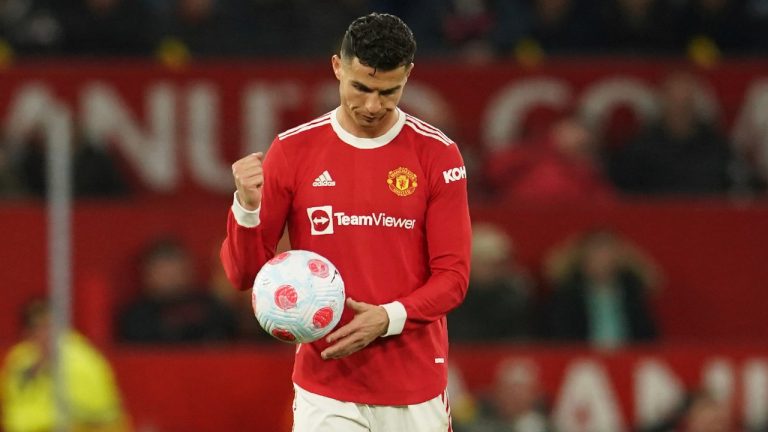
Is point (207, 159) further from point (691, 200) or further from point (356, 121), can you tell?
point (356, 121)

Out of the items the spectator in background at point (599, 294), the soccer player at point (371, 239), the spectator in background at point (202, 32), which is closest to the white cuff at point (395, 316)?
the soccer player at point (371, 239)

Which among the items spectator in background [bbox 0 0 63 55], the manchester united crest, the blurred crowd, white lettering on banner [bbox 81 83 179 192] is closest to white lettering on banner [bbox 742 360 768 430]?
the blurred crowd

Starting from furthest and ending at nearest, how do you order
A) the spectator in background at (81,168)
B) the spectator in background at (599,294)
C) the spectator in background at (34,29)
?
the spectator in background at (34,29) < the spectator in background at (81,168) < the spectator in background at (599,294)

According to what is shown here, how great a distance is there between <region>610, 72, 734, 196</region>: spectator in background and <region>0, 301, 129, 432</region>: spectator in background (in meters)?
4.28

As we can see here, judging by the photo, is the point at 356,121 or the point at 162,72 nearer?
the point at 356,121

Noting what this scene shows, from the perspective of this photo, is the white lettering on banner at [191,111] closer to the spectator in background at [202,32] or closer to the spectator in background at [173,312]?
the spectator in background at [202,32]

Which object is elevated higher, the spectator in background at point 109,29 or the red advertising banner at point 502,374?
the spectator in background at point 109,29

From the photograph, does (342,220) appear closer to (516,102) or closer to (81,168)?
(81,168)

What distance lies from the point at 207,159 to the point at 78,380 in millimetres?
2593

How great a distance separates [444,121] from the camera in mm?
11547

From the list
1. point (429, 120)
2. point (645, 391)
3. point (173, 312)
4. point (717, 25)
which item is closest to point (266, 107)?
point (429, 120)

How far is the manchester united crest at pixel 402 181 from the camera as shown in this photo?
5.38m

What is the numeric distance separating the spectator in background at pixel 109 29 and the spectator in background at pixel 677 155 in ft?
12.3

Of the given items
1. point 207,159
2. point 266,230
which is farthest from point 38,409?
point 266,230
